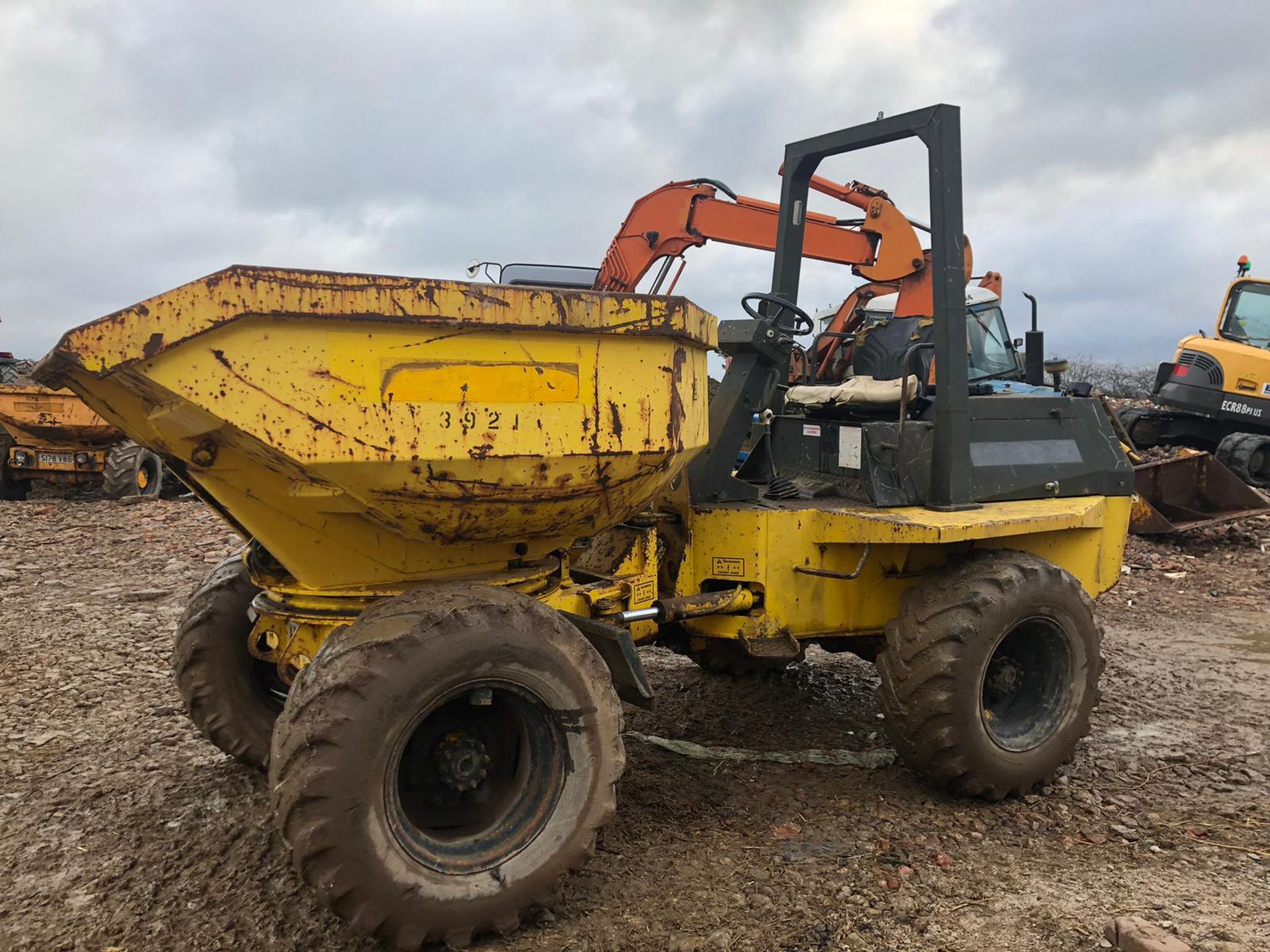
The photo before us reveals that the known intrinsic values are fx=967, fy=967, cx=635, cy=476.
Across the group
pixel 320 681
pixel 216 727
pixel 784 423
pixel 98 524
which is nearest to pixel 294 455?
pixel 320 681

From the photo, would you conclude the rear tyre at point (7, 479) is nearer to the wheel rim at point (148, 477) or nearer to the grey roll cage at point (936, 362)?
the wheel rim at point (148, 477)

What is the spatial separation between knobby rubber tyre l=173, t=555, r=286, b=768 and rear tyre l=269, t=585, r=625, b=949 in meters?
1.08

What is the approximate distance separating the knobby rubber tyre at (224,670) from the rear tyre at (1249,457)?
10409 mm

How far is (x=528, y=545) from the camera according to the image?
10.3 ft

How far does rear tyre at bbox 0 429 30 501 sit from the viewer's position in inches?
474

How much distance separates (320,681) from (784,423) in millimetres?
2698

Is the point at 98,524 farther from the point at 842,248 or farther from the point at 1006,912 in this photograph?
the point at 1006,912

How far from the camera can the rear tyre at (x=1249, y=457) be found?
1054 cm

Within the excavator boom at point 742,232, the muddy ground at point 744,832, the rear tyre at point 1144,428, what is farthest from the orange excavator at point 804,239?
the rear tyre at point 1144,428

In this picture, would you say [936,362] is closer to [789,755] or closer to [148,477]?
[789,755]

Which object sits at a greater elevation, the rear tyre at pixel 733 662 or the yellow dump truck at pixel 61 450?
the yellow dump truck at pixel 61 450

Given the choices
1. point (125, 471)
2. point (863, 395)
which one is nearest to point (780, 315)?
point (863, 395)

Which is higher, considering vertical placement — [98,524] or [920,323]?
[920,323]

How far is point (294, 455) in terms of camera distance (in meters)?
2.36
